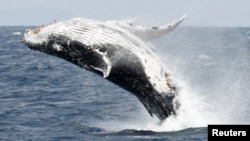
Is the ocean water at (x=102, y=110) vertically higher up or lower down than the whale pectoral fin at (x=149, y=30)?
lower down

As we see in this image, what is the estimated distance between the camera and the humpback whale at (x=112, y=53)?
1527 centimetres

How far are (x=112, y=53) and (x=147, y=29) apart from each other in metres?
1.70

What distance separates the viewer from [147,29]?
16438 mm

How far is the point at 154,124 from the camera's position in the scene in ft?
56.9

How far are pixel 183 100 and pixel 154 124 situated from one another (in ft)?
5.34

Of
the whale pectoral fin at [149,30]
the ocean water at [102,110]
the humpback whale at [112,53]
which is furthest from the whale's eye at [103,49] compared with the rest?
the ocean water at [102,110]

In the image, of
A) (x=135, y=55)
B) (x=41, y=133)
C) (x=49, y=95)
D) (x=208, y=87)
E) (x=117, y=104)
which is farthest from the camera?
(x=208, y=87)

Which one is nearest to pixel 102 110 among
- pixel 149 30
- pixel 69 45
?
pixel 149 30

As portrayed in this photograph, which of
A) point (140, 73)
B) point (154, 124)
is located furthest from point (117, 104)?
point (140, 73)

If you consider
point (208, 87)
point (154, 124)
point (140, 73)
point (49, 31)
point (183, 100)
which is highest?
point (49, 31)

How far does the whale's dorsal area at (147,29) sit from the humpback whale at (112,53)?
0.18 m

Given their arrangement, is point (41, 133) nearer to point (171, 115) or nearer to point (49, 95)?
point (171, 115)

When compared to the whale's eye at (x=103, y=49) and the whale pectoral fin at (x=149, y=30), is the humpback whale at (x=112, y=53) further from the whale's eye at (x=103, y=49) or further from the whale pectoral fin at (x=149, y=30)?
the whale pectoral fin at (x=149, y=30)

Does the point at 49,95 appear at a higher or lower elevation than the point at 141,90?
lower
